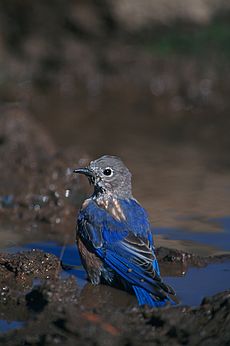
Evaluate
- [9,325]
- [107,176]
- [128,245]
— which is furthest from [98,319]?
[107,176]

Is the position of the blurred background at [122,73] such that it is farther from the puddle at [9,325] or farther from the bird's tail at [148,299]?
the puddle at [9,325]

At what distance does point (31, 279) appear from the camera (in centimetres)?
600

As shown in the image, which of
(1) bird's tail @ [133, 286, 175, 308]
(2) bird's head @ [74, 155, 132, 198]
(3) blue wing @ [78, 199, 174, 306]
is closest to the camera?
(1) bird's tail @ [133, 286, 175, 308]

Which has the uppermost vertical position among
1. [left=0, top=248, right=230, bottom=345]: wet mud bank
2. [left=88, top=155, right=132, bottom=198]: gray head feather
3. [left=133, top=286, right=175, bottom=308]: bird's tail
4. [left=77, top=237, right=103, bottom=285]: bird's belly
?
[left=88, top=155, right=132, bottom=198]: gray head feather

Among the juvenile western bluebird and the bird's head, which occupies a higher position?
the bird's head

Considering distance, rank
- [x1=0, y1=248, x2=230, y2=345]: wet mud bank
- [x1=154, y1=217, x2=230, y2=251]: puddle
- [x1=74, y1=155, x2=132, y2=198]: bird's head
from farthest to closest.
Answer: [x1=154, y1=217, x2=230, y2=251]: puddle
[x1=74, y1=155, x2=132, y2=198]: bird's head
[x1=0, y1=248, x2=230, y2=345]: wet mud bank

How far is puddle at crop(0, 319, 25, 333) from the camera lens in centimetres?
516

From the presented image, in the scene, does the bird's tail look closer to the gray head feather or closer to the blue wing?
the blue wing

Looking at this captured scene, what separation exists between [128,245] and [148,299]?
592 mm

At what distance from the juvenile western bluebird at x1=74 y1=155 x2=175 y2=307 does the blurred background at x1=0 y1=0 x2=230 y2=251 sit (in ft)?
10.9

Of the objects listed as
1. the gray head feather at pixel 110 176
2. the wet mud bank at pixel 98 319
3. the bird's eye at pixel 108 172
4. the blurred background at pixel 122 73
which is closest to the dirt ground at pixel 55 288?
the wet mud bank at pixel 98 319

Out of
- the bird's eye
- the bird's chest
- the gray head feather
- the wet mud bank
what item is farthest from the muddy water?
the bird's eye

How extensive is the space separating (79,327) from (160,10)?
761 cm

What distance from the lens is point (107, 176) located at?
6801 millimetres
